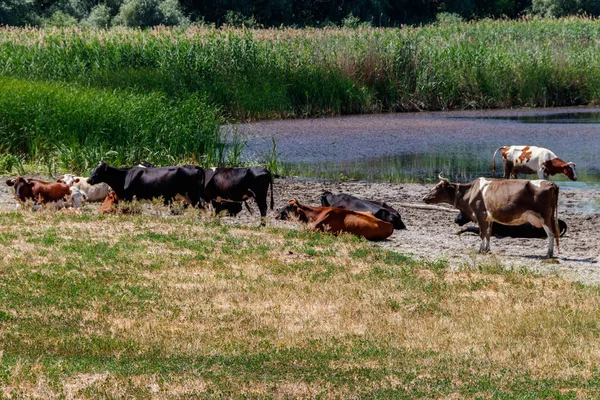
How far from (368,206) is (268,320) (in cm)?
597

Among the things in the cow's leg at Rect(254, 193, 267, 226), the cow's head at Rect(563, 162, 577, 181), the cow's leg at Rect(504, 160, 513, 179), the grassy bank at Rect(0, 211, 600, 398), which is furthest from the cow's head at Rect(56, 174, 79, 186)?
the cow's head at Rect(563, 162, 577, 181)

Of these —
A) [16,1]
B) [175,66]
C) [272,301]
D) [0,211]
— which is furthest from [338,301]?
[16,1]

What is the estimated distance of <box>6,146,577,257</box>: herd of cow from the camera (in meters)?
13.4

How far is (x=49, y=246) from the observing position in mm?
12891

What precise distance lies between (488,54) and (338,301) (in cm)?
2737

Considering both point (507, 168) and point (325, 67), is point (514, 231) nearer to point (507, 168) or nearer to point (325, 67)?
point (507, 168)

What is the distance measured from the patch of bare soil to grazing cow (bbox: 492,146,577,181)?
614mm

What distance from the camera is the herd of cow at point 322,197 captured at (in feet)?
43.9

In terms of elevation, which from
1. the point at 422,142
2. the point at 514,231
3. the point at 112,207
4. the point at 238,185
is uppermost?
the point at 238,185

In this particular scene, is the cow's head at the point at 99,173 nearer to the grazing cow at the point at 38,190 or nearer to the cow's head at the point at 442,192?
the grazing cow at the point at 38,190

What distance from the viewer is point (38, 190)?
52.5ft

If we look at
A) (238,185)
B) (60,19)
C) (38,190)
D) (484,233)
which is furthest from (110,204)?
(60,19)

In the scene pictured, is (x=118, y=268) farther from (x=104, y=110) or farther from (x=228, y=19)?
(x=228, y=19)

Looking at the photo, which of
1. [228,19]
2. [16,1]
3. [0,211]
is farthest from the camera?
[228,19]
